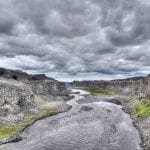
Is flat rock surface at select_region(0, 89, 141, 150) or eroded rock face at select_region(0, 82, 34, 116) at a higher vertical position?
eroded rock face at select_region(0, 82, 34, 116)

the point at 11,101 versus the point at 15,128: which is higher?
the point at 11,101

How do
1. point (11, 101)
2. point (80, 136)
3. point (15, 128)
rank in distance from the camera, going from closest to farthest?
point (80, 136) → point (15, 128) → point (11, 101)

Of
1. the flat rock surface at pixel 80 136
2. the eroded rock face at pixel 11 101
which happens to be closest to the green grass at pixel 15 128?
the flat rock surface at pixel 80 136

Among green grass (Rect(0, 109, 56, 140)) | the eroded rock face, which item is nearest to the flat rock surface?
green grass (Rect(0, 109, 56, 140))

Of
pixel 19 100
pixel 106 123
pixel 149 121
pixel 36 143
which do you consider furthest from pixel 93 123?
pixel 19 100

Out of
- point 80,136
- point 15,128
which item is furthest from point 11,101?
point 80,136

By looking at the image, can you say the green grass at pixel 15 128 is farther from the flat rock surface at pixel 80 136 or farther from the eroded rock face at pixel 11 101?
the eroded rock face at pixel 11 101

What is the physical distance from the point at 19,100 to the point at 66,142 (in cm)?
7133

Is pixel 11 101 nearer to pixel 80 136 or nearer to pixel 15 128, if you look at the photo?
pixel 15 128

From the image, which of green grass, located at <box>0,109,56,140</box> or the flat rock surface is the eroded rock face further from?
the flat rock surface

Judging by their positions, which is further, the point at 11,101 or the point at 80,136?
the point at 11,101

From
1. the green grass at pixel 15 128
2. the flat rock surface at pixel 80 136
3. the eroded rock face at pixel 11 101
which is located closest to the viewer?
the flat rock surface at pixel 80 136

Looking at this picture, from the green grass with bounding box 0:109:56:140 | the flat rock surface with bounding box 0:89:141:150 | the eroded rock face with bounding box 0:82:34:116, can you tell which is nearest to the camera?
the flat rock surface with bounding box 0:89:141:150

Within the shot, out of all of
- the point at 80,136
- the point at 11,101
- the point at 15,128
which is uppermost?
the point at 11,101
